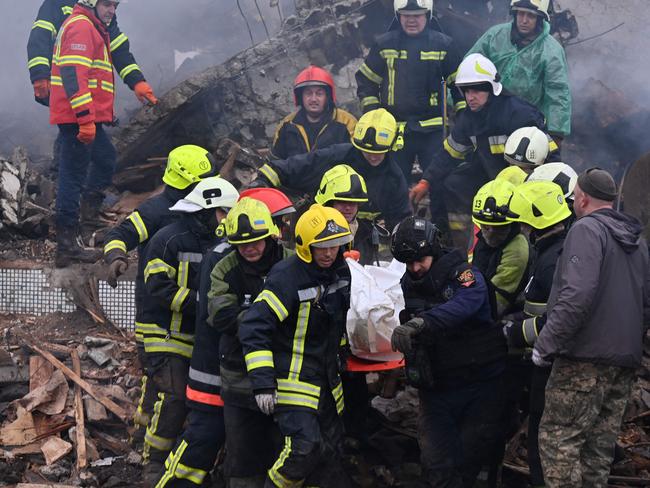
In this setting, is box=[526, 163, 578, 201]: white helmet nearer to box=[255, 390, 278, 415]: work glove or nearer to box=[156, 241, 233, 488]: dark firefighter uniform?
box=[156, 241, 233, 488]: dark firefighter uniform

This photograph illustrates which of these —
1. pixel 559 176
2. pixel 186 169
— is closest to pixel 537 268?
pixel 559 176

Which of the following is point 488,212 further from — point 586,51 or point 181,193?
point 586,51

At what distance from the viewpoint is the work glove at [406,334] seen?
531 cm

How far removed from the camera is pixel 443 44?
8.91m

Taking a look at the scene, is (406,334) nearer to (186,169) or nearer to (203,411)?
(203,411)

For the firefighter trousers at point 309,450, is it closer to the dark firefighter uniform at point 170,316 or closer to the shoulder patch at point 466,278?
the shoulder patch at point 466,278

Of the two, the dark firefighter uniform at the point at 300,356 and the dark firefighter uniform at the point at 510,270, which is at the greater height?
the dark firefighter uniform at the point at 510,270

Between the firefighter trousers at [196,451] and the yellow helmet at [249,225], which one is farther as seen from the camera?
the firefighter trousers at [196,451]

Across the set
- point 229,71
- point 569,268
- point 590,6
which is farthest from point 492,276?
point 590,6

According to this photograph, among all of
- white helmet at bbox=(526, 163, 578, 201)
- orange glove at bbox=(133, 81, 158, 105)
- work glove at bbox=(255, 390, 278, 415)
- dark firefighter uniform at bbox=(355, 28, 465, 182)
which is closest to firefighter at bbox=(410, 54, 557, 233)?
dark firefighter uniform at bbox=(355, 28, 465, 182)

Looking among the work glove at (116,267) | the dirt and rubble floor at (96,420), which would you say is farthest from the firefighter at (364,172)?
the dirt and rubble floor at (96,420)

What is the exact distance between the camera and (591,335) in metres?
5.18

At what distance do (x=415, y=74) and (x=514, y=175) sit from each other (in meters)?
2.22

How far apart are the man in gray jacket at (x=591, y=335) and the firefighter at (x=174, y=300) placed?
8.19ft
